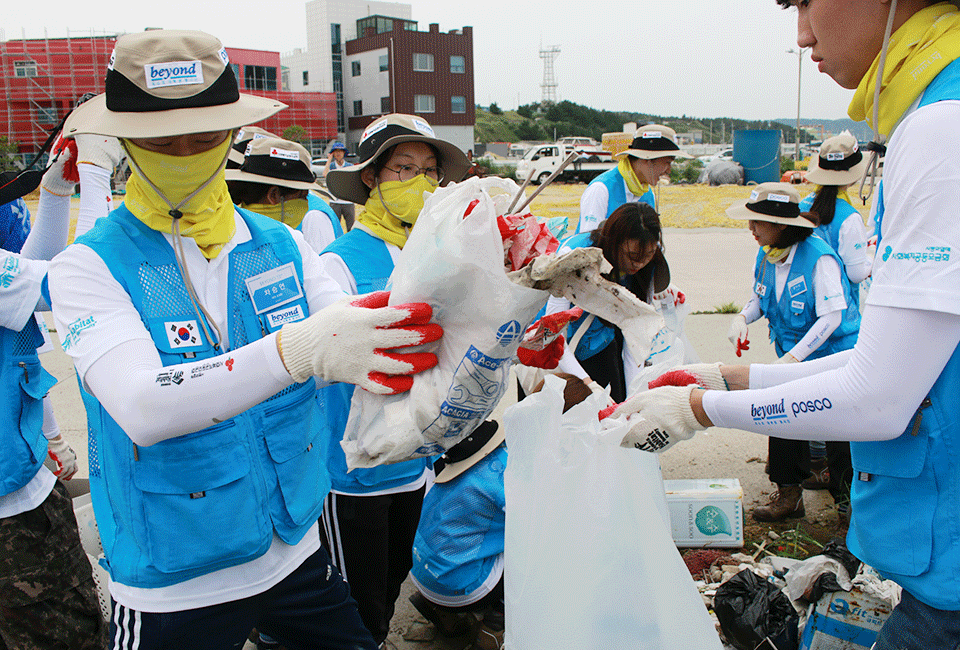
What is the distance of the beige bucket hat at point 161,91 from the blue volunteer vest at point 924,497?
1.49 metres

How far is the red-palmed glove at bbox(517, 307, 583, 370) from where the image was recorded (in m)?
1.55

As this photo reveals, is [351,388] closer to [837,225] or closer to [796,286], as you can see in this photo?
[796,286]

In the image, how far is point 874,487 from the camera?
148 centimetres

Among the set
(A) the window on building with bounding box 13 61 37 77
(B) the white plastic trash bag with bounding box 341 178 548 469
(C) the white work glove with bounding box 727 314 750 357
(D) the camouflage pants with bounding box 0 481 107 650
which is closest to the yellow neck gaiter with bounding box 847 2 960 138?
(B) the white plastic trash bag with bounding box 341 178 548 469

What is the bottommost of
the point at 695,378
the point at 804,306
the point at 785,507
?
the point at 785,507

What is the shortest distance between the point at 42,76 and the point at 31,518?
129ft

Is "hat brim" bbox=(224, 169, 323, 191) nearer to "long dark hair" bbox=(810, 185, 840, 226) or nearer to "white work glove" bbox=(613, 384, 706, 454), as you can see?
"white work glove" bbox=(613, 384, 706, 454)

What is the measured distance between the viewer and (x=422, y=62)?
42219mm

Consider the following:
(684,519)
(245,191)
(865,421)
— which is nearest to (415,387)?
(865,421)

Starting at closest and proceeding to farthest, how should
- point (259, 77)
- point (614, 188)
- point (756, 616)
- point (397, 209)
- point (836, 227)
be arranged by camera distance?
point (756, 616), point (397, 209), point (836, 227), point (614, 188), point (259, 77)

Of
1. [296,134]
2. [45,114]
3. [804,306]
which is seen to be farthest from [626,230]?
[45,114]

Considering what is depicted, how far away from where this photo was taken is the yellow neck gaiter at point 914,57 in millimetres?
1237

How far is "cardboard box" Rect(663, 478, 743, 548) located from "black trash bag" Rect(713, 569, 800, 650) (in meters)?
0.81

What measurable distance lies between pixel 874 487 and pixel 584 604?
2.32 ft
